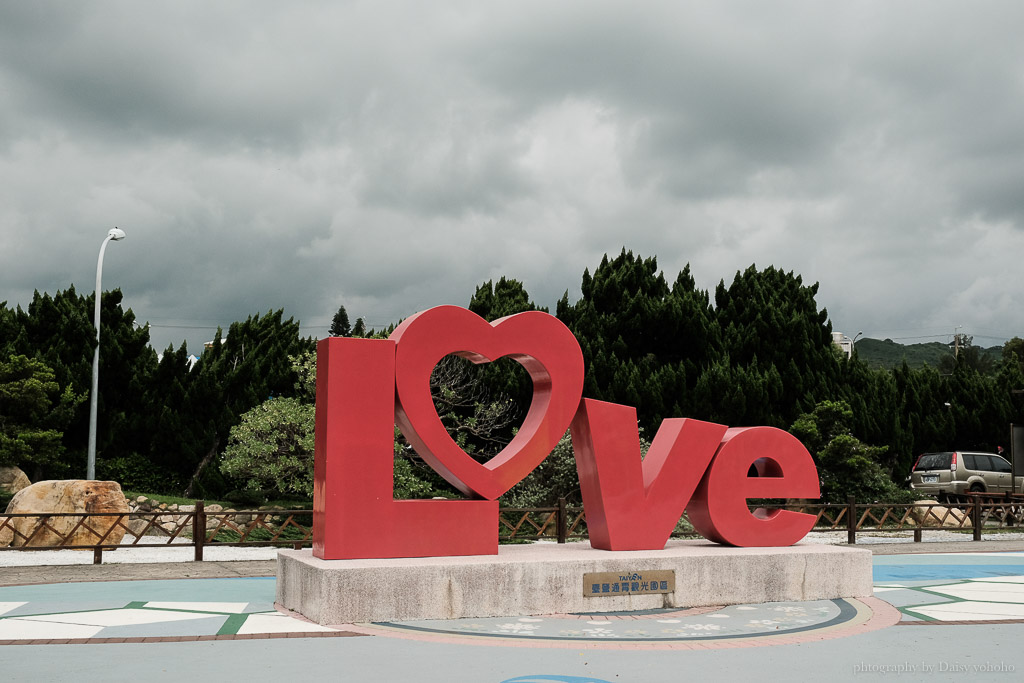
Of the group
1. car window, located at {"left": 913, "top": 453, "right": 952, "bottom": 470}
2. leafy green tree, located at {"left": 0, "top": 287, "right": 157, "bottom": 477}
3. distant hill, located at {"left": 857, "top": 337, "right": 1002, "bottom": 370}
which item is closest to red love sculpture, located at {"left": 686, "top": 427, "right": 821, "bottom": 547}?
car window, located at {"left": 913, "top": 453, "right": 952, "bottom": 470}

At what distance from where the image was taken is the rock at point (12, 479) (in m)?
22.6

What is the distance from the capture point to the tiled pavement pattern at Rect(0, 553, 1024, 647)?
880cm

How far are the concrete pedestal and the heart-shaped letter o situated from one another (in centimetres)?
105

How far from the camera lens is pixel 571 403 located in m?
11.4

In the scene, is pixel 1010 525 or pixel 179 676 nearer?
pixel 179 676

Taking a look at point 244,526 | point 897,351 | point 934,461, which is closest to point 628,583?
point 244,526

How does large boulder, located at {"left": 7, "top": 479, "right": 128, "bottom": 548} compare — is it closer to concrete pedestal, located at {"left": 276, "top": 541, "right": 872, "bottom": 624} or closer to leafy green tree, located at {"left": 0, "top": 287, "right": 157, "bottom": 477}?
leafy green tree, located at {"left": 0, "top": 287, "right": 157, "bottom": 477}

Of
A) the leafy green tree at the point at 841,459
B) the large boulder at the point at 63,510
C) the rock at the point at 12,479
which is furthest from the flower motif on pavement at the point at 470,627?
the rock at the point at 12,479

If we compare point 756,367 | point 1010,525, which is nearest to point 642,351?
point 756,367

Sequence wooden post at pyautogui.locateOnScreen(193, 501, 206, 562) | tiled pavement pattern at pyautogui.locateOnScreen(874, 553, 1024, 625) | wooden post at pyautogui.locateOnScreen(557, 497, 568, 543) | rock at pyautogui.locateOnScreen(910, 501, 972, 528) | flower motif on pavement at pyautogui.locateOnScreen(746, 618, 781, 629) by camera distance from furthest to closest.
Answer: rock at pyautogui.locateOnScreen(910, 501, 972, 528) < wooden post at pyautogui.locateOnScreen(557, 497, 568, 543) < wooden post at pyautogui.locateOnScreen(193, 501, 206, 562) < tiled pavement pattern at pyautogui.locateOnScreen(874, 553, 1024, 625) < flower motif on pavement at pyautogui.locateOnScreen(746, 618, 781, 629)

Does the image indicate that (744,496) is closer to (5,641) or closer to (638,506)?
(638,506)

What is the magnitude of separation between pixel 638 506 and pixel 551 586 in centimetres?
180

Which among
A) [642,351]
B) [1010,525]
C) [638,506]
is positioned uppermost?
[642,351]

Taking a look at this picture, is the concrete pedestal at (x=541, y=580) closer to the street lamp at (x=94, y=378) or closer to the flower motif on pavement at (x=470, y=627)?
the flower motif on pavement at (x=470, y=627)
